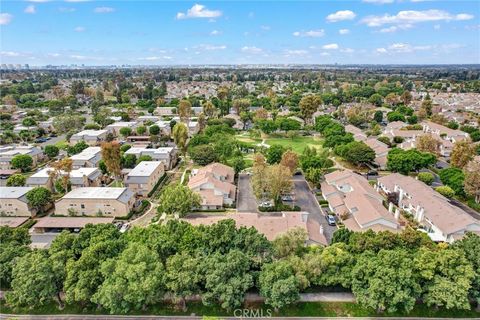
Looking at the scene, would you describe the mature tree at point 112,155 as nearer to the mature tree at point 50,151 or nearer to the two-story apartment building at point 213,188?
the two-story apartment building at point 213,188

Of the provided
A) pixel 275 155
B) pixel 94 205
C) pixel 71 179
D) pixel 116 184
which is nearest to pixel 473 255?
pixel 275 155

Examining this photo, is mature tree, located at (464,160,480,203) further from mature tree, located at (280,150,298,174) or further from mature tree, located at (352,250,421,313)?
mature tree, located at (352,250,421,313)

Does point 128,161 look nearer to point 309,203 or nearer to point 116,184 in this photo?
point 116,184

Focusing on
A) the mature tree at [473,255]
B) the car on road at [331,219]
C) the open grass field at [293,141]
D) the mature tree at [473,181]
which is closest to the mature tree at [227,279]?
the mature tree at [473,255]

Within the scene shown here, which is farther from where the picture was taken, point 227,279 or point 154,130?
point 154,130

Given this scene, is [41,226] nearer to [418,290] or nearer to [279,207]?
[279,207]

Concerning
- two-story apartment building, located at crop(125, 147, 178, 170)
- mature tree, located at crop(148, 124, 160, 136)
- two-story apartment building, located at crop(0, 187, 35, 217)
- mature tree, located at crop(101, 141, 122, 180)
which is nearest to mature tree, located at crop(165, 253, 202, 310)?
mature tree, located at crop(101, 141, 122, 180)

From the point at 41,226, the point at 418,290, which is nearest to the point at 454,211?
the point at 418,290
